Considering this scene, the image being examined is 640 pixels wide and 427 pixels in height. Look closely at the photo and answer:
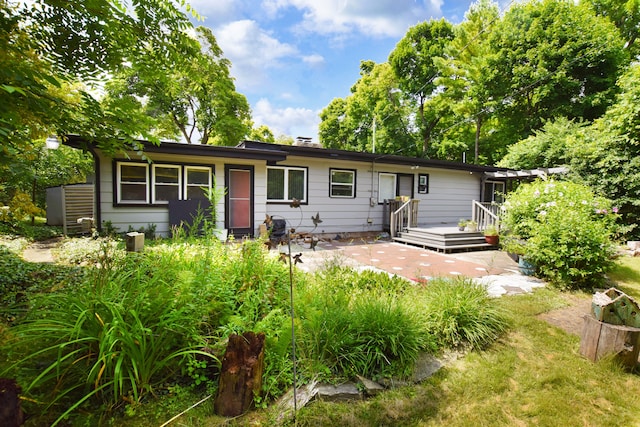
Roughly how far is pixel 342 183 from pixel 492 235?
15.9 feet

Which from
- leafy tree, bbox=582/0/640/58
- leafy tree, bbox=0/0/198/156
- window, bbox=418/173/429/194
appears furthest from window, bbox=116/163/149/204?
leafy tree, bbox=582/0/640/58

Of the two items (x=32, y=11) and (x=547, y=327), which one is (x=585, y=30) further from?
(x=32, y=11)

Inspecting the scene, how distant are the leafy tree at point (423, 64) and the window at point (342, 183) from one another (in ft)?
41.0

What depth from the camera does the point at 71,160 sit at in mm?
11547

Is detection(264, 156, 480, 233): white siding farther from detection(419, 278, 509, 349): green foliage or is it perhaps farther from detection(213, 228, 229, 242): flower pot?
detection(419, 278, 509, 349): green foliage

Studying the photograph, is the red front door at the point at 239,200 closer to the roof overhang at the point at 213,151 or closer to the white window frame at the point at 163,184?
the roof overhang at the point at 213,151

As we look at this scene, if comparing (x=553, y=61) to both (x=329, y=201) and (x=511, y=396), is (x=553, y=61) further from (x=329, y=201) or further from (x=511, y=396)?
(x=511, y=396)

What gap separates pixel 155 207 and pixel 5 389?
6.85 meters

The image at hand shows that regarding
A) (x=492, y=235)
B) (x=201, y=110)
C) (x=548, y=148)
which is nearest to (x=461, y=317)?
(x=492, y=235)

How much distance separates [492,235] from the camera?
26.4 ft

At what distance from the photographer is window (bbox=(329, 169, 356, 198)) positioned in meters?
9.54

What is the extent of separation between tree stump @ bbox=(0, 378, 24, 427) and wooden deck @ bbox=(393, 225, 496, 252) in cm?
775

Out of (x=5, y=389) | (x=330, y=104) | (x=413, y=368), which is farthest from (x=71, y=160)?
(x=330, y=104)

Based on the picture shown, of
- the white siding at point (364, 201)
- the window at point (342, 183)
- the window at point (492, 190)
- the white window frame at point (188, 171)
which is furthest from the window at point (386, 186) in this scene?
the white window frame at point (188, 171)
